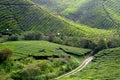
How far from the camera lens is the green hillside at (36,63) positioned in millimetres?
101606

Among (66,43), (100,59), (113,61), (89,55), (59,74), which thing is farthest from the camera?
(66,43)

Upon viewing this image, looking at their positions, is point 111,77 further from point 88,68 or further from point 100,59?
point 100,59

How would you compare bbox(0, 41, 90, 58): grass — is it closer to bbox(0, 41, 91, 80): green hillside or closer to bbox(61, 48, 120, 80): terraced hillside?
bbox(0, 41, 91, 80): green hillside

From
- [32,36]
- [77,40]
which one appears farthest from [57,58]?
[32,36]

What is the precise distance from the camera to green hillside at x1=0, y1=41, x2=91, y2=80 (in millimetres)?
101606

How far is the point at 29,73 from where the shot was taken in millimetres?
101688

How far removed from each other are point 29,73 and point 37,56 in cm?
3094

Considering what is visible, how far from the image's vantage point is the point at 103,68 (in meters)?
124

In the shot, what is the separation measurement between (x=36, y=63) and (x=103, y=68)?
2846 centimetres

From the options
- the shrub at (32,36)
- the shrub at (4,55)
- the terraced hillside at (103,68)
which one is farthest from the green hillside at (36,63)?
the shrub at (32,36)

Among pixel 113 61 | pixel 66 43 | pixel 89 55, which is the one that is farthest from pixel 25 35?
pixel 113 61

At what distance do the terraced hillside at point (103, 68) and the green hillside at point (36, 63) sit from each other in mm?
8728

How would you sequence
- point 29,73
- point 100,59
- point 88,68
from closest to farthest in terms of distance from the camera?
1. point 29,73
2. point 88,68
3. point 100,59

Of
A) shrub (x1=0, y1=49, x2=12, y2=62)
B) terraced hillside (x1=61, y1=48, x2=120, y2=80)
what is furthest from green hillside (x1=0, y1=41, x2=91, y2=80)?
terraced hillside (x1=61, y1=48, x2=120, y2=80)
